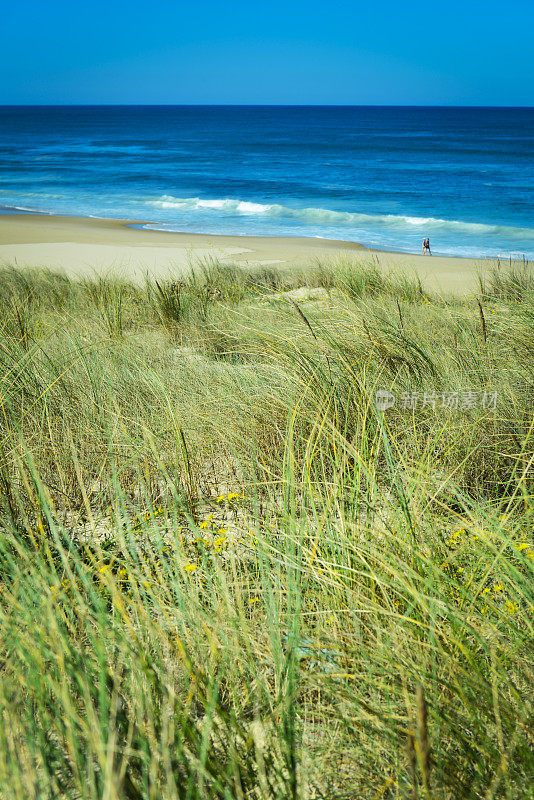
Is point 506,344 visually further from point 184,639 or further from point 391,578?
point 184,639

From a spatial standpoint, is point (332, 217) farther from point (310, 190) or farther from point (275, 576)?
point (275, 576)

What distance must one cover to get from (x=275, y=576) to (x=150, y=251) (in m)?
11.3

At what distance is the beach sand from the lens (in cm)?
902

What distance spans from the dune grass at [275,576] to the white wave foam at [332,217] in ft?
49.6

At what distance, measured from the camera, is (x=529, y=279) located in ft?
Answer: 18.7

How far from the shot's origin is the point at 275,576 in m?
1.42

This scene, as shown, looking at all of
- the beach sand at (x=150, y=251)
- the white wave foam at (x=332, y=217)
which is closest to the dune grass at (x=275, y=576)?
the beach sand at (x=150, y=251)

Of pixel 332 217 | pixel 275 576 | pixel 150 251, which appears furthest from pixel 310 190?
pixel 275 576

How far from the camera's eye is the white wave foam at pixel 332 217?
17.0 m

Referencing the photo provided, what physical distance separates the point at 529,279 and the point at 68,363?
4.87 metres

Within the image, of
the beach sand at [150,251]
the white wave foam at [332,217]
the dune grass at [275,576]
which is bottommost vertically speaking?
the dune grass at [275,576]

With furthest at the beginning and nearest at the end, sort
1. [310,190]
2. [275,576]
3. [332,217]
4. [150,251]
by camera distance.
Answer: [310,190] < [332,217] < [150,251] < [275,576]

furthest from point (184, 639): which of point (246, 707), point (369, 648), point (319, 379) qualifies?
point (319, 379)

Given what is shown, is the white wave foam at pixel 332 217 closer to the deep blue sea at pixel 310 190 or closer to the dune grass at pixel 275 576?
the deep blue sea at pixel 310 190
